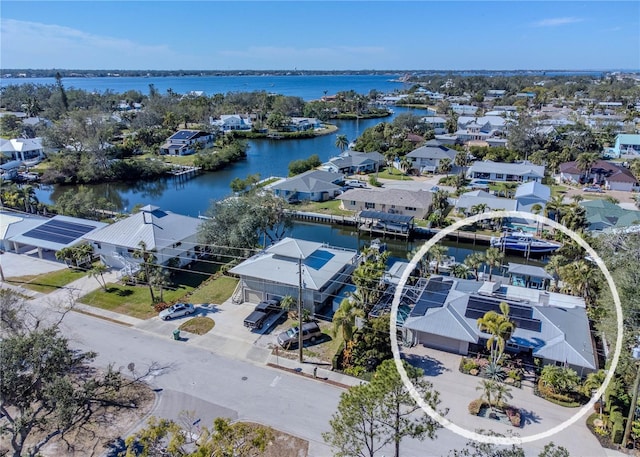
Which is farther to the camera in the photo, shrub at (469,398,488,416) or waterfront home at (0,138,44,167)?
waterfront home at (0,138,44,167)

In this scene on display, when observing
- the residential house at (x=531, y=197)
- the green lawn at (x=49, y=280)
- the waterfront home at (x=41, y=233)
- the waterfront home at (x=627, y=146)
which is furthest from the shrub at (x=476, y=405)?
the waterfront home at (x=627, y=146)

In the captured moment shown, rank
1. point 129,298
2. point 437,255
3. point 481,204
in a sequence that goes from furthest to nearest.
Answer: point 481,204, point 437,255, point 129,298

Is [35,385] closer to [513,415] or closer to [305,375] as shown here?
[305,375]

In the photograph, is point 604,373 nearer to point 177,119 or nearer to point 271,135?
point 271,135

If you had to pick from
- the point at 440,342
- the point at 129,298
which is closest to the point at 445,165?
the point at 440,342

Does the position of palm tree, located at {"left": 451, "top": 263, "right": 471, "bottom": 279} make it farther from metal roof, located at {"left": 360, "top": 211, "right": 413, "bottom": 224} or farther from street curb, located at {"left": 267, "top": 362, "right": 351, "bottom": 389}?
street curb, located at {"left": 267, "top": 362, "right": 351, "bottom": 389}

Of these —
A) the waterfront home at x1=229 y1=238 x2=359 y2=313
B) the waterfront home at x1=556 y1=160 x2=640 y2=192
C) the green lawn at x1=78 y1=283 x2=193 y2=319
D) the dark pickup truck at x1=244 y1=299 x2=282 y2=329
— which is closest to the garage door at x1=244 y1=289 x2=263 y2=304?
the waterfront home at x1=229 y1=238 x2=359 y2=313

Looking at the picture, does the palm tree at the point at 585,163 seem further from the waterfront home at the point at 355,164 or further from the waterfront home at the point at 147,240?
the waterfront home at the point at 147,240
